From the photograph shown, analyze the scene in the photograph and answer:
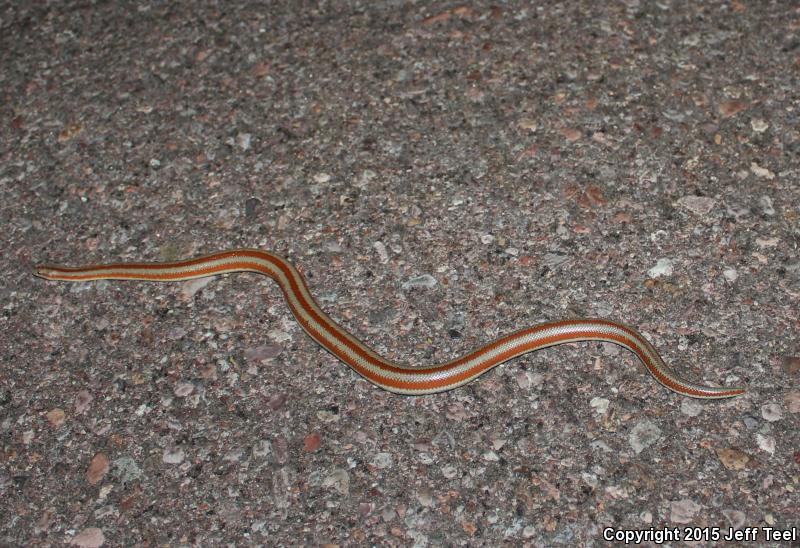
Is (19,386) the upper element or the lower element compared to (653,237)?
lower

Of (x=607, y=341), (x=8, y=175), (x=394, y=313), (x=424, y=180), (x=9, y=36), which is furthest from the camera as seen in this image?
(x=9, y=36)

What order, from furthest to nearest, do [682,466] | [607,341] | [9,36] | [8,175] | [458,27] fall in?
1. [9,36]
2. [458,27]
3. [8,175]
4. [607,341]
5. [682,466]

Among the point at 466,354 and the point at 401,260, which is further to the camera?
the point at 401,260

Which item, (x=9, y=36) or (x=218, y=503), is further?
(x=9, y=36)

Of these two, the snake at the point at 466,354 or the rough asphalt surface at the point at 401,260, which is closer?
the rough asphalt surface at the point at 401,260

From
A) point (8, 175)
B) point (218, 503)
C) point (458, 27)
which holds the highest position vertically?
point (458, 27)

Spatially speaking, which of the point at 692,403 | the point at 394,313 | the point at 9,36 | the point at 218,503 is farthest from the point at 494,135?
the point at 9,36

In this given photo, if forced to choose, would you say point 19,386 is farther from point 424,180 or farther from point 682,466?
point 682,466

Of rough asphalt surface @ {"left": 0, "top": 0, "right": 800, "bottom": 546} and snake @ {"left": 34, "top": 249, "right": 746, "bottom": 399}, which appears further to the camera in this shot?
snake @ {"left": 34, "top": 249, "right": 746, "bottom": 399}
